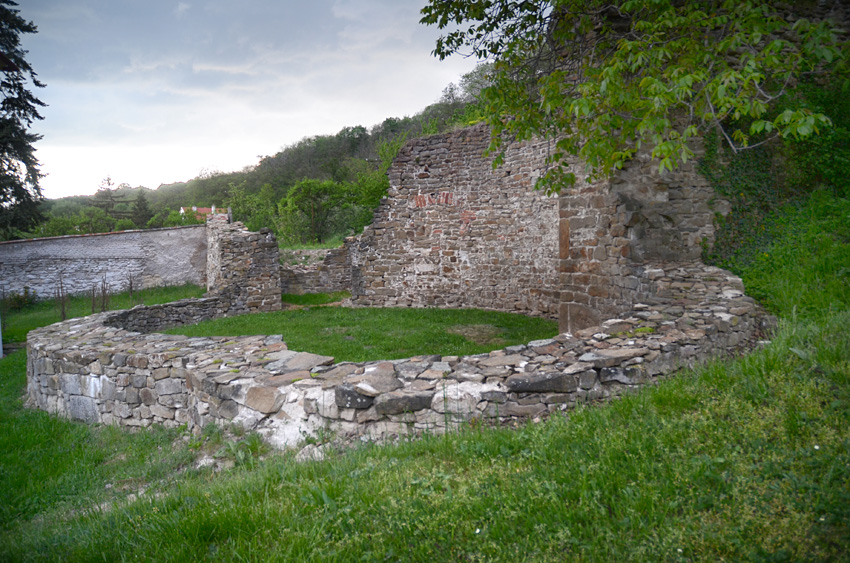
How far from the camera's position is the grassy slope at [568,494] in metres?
1.91

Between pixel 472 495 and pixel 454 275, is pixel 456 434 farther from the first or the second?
pixel 454 275

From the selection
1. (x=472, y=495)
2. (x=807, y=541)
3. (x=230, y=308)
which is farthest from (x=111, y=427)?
(x=230, y=308)

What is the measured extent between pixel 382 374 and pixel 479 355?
97 centimetres

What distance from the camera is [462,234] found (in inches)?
479

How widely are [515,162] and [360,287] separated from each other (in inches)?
208

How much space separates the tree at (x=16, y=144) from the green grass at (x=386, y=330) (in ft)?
36.4

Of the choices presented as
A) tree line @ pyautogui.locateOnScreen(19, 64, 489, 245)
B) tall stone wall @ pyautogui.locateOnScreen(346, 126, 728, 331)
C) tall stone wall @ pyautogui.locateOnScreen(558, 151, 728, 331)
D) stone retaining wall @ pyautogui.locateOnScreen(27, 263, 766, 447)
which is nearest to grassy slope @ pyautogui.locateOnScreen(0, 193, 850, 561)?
stone retaining wall @ pyautogui.locateOnScreen(27, 263, 766, 447)

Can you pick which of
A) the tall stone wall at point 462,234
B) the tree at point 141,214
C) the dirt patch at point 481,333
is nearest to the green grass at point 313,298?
the tall stone wall at point 462,234

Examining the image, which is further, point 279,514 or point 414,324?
point 414,324

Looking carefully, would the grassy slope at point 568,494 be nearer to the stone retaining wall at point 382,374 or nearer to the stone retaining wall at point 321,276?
the stone retaining wall at point 382,374

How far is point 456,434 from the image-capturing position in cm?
320

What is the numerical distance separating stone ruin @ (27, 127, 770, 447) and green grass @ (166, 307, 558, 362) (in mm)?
1139

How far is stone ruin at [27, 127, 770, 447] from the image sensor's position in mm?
3672

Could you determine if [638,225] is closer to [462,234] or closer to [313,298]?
[462,234]
